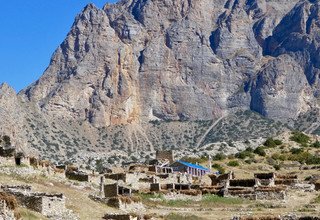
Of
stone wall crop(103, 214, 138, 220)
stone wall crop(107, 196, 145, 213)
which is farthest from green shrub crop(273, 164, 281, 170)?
stone wall crop(103, 214, 138, 220)

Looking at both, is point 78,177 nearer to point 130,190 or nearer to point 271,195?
point 130,190

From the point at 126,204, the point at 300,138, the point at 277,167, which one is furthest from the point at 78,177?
the point at 300,138

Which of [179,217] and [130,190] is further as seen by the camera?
[130,190]

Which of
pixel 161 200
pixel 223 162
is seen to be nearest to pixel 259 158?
pixel 223 162

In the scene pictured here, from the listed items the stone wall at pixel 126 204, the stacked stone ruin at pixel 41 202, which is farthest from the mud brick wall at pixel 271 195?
the stacked stone ruin at pixel 41 202

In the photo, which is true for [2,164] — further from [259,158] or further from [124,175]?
[259,158]

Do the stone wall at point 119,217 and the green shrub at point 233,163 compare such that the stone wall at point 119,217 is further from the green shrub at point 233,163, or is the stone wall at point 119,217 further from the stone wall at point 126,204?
the green shrub at point 233,163

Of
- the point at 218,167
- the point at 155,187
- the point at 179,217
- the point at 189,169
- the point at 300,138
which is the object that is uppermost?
the point at 300,138

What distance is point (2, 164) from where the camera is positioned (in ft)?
142

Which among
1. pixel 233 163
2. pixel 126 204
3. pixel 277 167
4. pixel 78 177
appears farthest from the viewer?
pixel 233 163

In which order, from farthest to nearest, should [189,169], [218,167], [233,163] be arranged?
[233,163], [218,167], [189,169]

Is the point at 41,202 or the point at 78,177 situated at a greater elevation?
the point at 78,177

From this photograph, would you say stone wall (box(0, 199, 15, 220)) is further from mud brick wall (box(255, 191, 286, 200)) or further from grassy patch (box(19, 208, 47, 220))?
mud brick wall (box(255, 191, 286, 200))

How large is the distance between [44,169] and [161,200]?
25.1 feet
